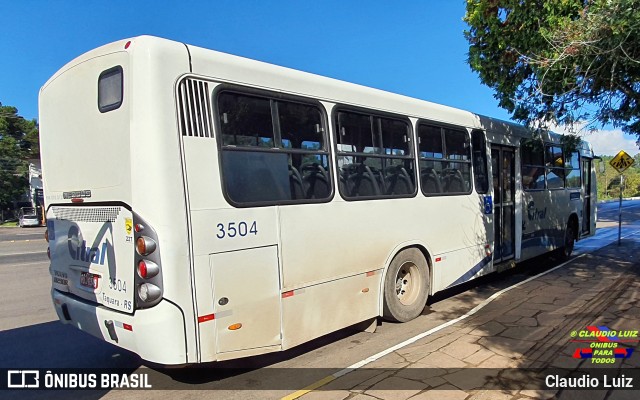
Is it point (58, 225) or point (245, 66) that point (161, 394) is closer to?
point (58, 225)

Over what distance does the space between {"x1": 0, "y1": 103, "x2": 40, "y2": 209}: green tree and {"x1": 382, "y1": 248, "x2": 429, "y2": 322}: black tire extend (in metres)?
50.8

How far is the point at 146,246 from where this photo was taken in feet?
10.7

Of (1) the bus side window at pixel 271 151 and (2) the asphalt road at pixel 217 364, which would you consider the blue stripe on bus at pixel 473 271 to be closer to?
(2) the asphalt road at pixel 217 364

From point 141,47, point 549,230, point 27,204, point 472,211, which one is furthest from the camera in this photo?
point 27,204

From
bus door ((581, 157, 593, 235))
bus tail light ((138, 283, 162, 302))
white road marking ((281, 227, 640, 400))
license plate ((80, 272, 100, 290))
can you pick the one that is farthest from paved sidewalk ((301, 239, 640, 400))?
bus door ((581, 157, 593, 235))

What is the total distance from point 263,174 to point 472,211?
438cm

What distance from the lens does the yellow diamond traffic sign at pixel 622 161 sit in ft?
43.7

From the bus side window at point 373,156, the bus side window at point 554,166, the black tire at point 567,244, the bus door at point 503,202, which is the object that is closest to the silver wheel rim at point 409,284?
the bus side window at point 373,156

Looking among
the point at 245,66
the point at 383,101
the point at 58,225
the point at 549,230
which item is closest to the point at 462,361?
the point at 383,101

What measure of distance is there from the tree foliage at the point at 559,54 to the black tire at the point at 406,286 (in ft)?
10.6

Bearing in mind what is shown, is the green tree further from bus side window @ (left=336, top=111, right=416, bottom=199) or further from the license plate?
bus side window @ (left=336, top=111, right=416, bottom=199)

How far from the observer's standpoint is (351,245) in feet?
15.5

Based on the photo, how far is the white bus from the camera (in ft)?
10.8

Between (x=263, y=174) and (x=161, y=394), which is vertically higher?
(x=263, y=174)
